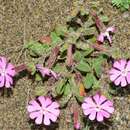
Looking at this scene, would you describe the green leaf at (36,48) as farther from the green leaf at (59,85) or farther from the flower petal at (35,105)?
the flower petal at (35,105)

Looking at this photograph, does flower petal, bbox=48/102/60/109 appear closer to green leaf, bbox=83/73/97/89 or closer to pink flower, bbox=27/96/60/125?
pink flower, bbox=27/96/60/125

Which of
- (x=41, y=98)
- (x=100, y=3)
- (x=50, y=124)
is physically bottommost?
(x=50, y=124)

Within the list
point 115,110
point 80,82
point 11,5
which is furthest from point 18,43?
point 115,110

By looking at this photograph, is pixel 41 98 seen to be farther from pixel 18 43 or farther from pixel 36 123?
pixel 18 43

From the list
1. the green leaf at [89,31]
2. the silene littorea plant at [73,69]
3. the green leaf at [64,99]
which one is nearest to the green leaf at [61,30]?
the silene littorea plant at [73,69]

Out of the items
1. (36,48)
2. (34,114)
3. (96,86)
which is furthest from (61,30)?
(34,114)

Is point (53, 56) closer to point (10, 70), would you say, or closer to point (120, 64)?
point (10, 70)

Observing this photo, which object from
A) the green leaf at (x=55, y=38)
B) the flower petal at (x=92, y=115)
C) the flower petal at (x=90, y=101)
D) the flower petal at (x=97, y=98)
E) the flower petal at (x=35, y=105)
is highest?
the green leaf at (x=55, y=38)
